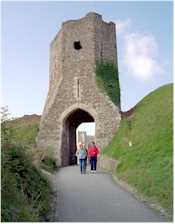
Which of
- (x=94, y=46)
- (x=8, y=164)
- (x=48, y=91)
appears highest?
(x=94, y=46)

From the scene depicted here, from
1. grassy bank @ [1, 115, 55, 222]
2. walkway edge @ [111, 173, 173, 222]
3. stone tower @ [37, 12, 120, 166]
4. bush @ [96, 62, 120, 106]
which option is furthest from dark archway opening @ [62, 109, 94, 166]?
grassy bank @ [1, 115, 55, 222]

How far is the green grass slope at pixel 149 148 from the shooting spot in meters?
10.2

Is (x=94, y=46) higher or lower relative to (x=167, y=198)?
higher

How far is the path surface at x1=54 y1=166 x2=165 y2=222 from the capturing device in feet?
25.2

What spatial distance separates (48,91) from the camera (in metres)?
24.4

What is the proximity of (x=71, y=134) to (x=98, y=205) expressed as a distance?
53.6 feet

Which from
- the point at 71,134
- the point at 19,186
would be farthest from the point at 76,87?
the point at 19,186

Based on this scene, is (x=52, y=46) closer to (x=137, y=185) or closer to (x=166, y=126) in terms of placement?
(x=166, y=126)

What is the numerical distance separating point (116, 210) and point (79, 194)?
236cm

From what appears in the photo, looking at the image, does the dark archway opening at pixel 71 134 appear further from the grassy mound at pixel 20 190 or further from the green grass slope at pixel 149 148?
the grassy mound at pixel 20 190

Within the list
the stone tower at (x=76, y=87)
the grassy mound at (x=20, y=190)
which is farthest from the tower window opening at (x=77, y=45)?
the grassy mound at (x=20, y=190)

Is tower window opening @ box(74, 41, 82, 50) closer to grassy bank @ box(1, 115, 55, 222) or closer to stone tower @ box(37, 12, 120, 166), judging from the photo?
stone tower @ box(37, 12, 120, 166)

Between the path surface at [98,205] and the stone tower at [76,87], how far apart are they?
9102 millimetres

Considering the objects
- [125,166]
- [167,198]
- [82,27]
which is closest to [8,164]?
[167,198]
